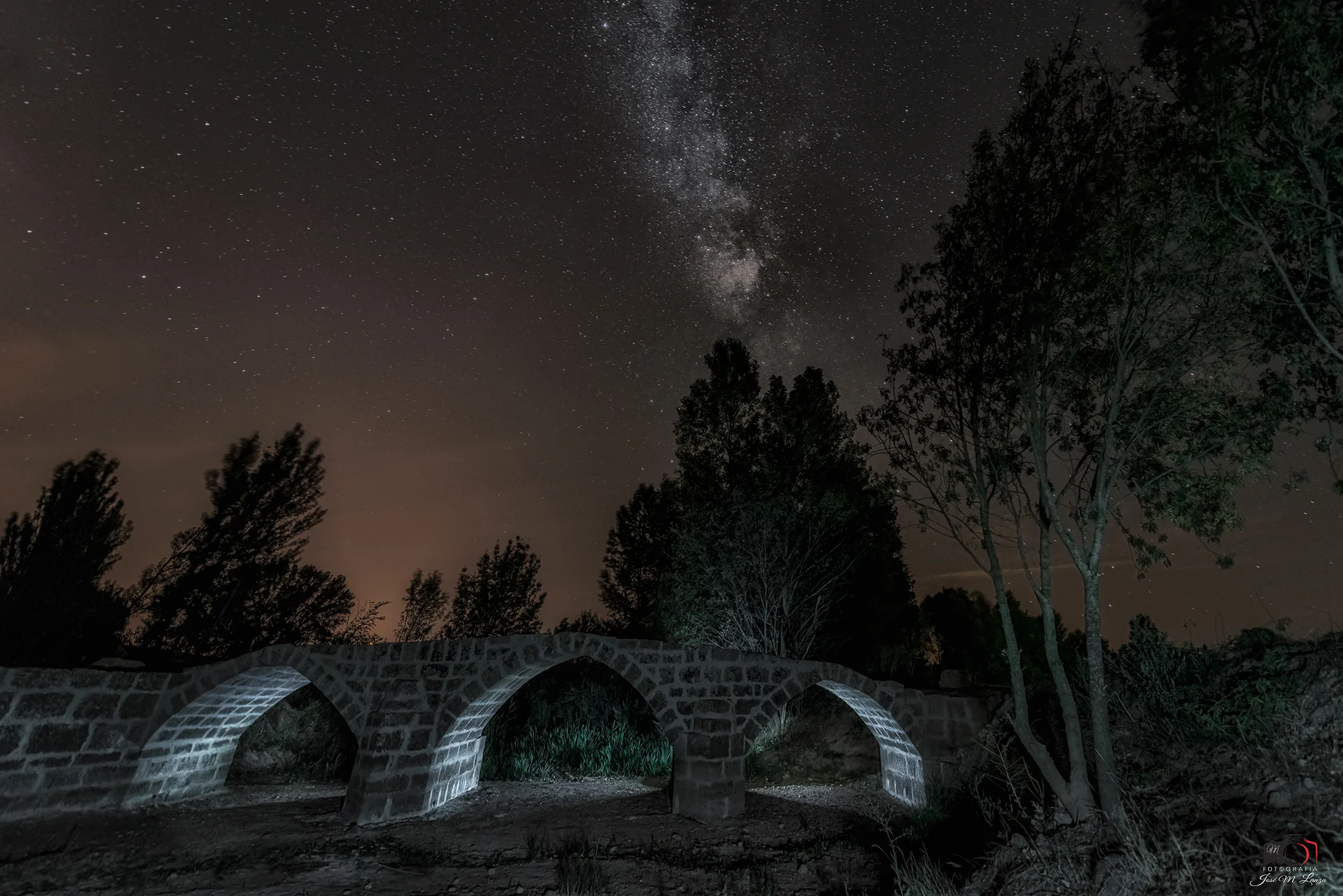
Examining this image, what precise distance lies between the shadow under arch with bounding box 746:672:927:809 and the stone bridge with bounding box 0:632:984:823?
0.13 ft

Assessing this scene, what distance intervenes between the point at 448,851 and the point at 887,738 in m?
7.16

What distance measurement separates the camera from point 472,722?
966 centimetres

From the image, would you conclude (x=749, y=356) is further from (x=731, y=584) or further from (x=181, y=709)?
(x=181, y=709)

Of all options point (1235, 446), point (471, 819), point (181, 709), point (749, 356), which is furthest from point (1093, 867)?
point (749, 356)

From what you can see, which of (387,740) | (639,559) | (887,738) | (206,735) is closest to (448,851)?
(387,740)

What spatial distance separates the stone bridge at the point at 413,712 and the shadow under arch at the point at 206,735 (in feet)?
A: 0.08

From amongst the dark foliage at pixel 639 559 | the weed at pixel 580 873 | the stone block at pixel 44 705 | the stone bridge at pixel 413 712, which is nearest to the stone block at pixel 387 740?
the stone bridge at pixel 413 712

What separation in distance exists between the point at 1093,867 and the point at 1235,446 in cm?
423

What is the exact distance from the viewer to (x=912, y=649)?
18578 millimetres

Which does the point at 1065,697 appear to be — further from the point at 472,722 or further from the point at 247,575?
the point at 247,575

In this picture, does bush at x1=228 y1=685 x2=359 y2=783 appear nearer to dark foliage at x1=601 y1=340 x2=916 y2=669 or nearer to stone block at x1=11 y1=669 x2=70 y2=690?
stone block at x1=11 y1=669 x2=70 y2=690

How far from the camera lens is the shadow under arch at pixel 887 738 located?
9.27 metres

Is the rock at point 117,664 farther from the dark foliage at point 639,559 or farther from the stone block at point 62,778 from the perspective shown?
the dark foliage at point 639,559

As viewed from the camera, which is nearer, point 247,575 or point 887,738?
point 887,738
